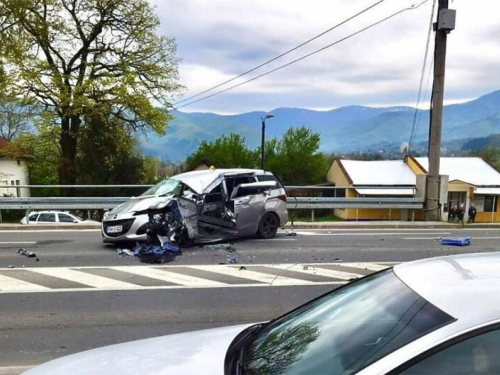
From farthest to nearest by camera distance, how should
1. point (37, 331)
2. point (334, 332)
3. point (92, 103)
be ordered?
point (92, 103), point (37, 331), point (334, 332)

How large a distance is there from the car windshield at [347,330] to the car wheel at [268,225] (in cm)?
797

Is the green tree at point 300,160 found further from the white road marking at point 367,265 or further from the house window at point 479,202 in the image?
the white road marking at point 367,265

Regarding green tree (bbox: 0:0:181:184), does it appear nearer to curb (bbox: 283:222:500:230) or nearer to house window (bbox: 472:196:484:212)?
curb (bbox: 283:222:500:230)

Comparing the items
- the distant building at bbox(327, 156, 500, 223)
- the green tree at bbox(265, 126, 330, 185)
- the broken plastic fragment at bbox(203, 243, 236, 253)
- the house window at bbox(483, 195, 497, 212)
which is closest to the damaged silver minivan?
the broken plastic fragment at bbox(203, 243, 236, 253)

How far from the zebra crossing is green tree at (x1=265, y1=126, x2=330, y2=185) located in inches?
2272

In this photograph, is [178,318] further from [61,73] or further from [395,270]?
[61,73]

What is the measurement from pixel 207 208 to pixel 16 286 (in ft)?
13.2

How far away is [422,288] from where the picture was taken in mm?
1899

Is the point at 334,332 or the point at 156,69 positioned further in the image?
the point at 156,69

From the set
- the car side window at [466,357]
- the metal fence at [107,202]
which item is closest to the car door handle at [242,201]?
the metal fence at [107,202]

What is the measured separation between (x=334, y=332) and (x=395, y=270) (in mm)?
502

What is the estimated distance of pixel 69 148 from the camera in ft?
93.9

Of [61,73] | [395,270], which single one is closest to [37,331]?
[395,270]

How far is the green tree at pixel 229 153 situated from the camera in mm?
67438
